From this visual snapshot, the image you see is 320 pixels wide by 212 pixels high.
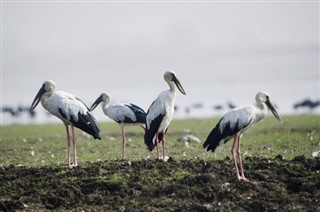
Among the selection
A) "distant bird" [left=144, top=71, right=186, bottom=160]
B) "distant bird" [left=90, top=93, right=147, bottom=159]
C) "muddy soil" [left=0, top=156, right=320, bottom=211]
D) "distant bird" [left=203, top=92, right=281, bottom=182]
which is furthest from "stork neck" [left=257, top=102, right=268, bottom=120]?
"distant bird" [left=90, top=93, right=147, bottom=159]

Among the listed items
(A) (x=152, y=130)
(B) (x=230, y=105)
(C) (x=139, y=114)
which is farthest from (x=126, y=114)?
(B) (x=230, y=105)

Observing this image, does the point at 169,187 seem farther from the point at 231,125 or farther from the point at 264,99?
the point at 264,99

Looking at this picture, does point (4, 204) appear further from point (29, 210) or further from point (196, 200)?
point (196, 200)

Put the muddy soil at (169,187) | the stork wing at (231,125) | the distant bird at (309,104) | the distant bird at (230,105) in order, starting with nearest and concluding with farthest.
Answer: the muddy soil at (169,187)
the stork wing at (231,125)
the distant bird at (230,105)
the distant bird at (309,104)

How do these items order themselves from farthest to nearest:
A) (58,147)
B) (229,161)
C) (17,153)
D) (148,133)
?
(58,147)
(17,153)
(148,133)
(229,161)

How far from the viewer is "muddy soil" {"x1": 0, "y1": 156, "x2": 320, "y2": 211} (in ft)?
39.7

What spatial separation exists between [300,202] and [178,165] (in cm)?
301

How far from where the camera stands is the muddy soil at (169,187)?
12.1m

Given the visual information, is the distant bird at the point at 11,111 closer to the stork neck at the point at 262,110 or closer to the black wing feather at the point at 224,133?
the stork neck at the point at 262,110

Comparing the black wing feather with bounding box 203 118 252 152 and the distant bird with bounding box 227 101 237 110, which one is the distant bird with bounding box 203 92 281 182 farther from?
the distant bird with bounding box 227 101 237 110

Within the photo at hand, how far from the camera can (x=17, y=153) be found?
70.0 feet

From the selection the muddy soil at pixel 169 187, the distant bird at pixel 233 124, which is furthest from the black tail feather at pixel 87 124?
the distant bird at pixel 233 124

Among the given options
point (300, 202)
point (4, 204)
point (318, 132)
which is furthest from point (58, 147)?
point (300, 202)

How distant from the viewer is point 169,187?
12.7 meters
